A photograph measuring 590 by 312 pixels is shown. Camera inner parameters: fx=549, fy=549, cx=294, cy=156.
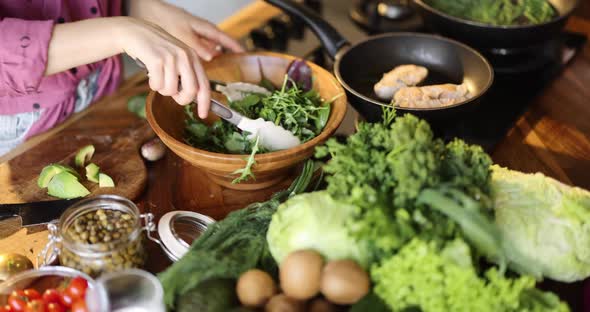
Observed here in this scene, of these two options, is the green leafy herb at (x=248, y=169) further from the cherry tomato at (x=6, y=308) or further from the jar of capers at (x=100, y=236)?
the cherry tomato at (x=6, y=308)

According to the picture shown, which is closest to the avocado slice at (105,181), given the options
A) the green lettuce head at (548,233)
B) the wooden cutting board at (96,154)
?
the wooden cutting board at (96,154)

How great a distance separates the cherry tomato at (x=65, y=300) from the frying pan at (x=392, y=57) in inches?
32.1

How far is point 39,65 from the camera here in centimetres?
124

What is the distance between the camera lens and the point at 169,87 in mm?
1158

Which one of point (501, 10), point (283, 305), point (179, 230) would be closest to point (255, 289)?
point (283, 305)

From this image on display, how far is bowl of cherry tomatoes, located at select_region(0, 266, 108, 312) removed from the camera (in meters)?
0.94

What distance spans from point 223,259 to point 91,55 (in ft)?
1.94

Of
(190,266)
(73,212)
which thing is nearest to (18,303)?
(73,212)

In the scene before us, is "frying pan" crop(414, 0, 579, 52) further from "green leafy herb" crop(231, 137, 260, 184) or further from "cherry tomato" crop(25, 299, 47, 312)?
"cherry tomato" crop(25, 299, 47, 312)

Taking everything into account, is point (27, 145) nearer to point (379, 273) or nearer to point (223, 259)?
point (223, 259)

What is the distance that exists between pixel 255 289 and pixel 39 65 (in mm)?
736

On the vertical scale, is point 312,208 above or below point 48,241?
above

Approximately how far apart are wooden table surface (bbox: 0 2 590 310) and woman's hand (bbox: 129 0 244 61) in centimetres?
37

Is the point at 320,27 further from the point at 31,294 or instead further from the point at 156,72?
the point at 31,294
